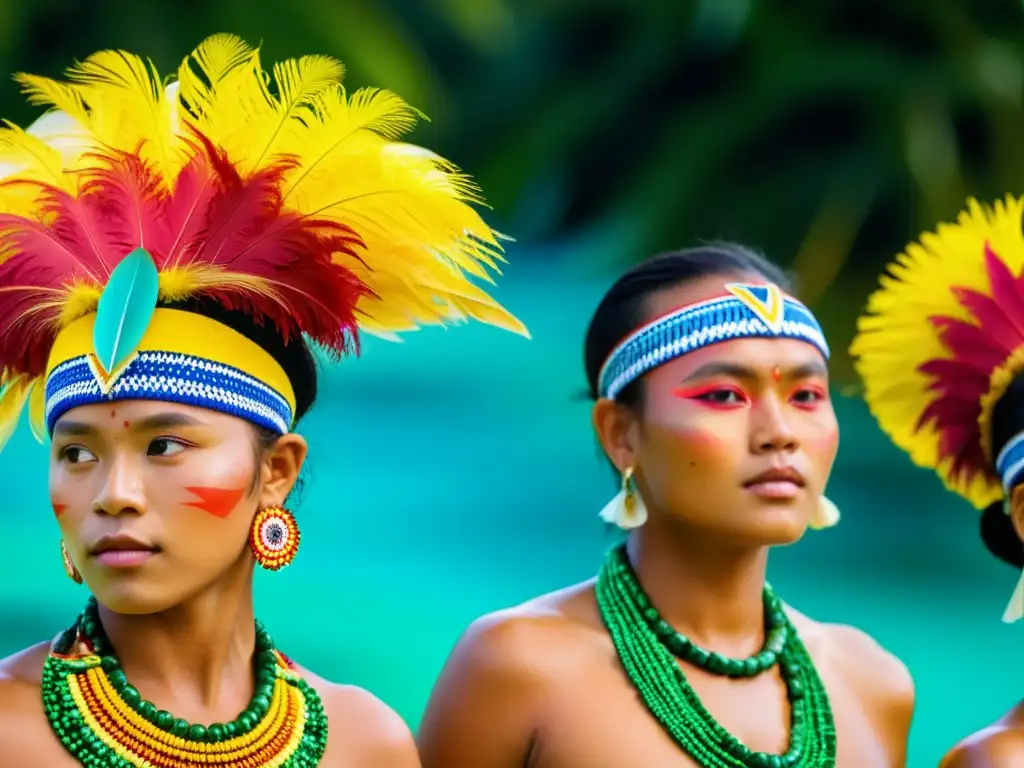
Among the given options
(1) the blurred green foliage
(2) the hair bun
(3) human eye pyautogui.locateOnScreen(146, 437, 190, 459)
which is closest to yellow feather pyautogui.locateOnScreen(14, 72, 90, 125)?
(3) human eye pyautogui.locateOnScreen(146, 437, 190, 459)

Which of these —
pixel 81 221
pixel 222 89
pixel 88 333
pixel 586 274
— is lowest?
pixel 88 333

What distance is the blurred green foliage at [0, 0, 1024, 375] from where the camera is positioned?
6891 millimetres

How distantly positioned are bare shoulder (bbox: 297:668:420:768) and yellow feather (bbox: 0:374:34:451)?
26.5 inches

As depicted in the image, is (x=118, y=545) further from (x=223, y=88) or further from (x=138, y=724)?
(x=223, y=88)

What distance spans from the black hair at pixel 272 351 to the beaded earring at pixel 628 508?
71 centimetres

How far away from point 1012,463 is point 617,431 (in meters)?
0.81

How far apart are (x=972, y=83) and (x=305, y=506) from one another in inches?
119

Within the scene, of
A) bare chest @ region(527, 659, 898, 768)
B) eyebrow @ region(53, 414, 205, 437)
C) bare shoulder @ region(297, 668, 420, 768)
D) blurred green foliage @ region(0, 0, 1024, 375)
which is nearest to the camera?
eyebrow @ region(53, 414, 205, 437)

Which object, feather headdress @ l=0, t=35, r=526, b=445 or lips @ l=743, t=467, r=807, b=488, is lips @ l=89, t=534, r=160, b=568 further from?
lips @ l=743, t=467, r=807, b=488

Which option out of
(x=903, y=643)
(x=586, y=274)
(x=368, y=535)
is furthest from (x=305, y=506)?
(x=903, y=643)

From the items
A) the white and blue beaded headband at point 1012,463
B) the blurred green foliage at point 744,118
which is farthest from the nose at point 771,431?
the blurred green foliage at point 744,118

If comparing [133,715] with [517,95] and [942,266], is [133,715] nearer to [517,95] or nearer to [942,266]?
[942,266]

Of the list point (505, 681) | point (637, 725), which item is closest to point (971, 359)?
point (637, 725)

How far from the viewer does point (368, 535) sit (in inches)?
242
